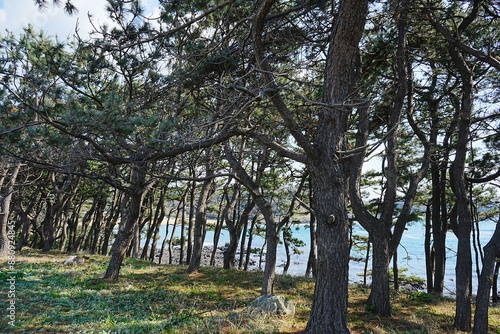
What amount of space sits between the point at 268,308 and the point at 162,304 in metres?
2.11

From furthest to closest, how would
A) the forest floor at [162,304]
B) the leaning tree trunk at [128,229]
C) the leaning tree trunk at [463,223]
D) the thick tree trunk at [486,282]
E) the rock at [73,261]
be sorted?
the rock at [73,261] → the leaning tree trunk at [128,229] → the leaning tree trunk at [463,223] → the thick tree trunk at [486,282] → the forest floor at [162,304]

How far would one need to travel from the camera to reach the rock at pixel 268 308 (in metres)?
4.88

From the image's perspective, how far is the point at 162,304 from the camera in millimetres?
5684

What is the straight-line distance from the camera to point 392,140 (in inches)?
251

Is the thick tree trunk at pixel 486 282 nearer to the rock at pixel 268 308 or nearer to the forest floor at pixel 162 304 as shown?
the forest floor at pixel 162 304

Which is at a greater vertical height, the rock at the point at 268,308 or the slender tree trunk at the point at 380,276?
the slender tree trunk at the point at 380,276

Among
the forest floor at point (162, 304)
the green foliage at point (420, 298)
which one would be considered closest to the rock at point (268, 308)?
the forest floor at point (162, 304)

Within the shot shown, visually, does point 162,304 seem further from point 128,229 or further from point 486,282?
point 486,282

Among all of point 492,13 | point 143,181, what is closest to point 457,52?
point 492,13

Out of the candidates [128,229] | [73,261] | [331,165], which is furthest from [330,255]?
[73,261]

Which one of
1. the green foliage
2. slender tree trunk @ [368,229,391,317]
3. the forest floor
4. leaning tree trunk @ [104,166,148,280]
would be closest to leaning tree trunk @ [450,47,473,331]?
the forest floor

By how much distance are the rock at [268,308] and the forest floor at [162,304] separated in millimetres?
147

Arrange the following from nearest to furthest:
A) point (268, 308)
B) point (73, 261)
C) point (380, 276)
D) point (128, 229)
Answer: point (268, 308) → point (380, 276) → point (128, 229) → point (73, 261)

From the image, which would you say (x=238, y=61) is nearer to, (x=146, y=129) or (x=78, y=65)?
(x=146, y=129)
